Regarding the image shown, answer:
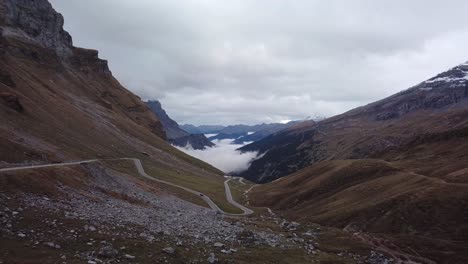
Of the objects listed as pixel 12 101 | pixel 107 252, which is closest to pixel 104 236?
pixel 107 252

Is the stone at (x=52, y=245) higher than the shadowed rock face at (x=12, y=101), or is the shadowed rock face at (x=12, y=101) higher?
the shadowed rock face at (x=12, y=101)

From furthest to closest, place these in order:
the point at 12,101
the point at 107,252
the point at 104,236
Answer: the point at 12,101, the point at 104,236, the point at 107,252

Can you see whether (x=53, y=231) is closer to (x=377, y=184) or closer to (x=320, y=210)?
(x=320, y=210)

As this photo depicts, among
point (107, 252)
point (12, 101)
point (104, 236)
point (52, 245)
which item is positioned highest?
point (12, 101)

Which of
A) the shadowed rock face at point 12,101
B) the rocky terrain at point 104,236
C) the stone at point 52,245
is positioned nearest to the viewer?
the stone at point 52,245

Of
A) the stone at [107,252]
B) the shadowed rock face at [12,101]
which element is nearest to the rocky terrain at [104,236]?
the stone at [107,252]

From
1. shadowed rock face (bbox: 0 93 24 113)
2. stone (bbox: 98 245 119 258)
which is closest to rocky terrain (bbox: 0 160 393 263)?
stone (bbox: 98 245 119 258)

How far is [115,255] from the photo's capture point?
119 ft

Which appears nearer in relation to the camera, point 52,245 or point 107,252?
point 52,245

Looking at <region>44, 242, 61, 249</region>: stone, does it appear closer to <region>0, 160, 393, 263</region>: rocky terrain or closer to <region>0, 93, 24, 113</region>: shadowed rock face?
<region>0, 160, 393, 263</region>: rocky terrain

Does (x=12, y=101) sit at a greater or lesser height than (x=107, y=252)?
greater

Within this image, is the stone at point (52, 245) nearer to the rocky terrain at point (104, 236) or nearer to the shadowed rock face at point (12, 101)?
the rocky terrain at point (104, 236)

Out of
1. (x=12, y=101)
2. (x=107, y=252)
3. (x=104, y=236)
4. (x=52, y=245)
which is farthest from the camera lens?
(x=12, y=101)

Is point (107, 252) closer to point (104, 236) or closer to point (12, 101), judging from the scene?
point (104, 236)
